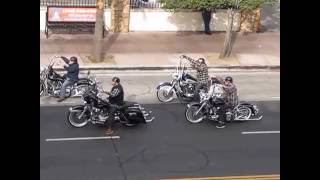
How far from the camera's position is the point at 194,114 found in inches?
577

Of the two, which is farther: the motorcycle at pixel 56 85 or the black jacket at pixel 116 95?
the motorcycle at pixel 56 85

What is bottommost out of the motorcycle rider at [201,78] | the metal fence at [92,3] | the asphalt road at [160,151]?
the asphalt road at [160,151]

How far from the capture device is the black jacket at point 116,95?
13445 millimetres

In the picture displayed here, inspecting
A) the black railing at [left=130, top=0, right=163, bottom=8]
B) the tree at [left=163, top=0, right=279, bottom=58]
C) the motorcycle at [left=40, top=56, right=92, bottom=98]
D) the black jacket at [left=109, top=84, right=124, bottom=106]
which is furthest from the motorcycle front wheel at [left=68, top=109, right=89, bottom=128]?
the black railing at [left=130, top=0, right=163, bottom=8]

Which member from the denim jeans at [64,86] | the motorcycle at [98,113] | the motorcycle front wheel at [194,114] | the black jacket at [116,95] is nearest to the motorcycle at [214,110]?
the motorcycle front wheel at [194,114]

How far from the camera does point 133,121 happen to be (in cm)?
1389

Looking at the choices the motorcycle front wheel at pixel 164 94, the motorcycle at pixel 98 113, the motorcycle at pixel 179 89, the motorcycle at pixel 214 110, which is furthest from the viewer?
the motorcycle front wheel at pixel 164 94

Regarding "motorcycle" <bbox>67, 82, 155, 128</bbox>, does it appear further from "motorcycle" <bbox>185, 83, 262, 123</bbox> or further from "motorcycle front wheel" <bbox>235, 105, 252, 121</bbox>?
"motorcycle front wheel" <bbox>235, 105, 252, 121</bbox>

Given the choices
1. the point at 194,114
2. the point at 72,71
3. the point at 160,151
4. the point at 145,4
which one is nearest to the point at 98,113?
the point at 160,151

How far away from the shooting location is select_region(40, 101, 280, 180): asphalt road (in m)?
11.5

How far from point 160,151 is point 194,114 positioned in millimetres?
2249

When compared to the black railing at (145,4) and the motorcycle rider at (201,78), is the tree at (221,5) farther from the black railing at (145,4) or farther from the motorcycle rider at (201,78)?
the motorcycle rider at (201,78)
